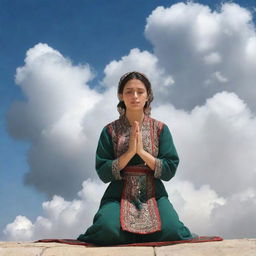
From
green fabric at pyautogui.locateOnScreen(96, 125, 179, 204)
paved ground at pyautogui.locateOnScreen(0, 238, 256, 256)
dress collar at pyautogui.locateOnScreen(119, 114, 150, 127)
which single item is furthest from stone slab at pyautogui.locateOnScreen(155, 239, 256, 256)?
dress collar at pyautogui.locateOnScreen(119, 114, 150, 127)

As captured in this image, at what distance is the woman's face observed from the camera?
4879mm

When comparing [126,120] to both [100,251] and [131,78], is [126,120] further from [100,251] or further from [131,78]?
[100,251]

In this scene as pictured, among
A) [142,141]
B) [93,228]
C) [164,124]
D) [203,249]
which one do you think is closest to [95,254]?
[93,228]

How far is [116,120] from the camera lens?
17.0 ft

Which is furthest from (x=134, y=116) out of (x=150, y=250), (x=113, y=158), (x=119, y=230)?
(x=150, y=250)

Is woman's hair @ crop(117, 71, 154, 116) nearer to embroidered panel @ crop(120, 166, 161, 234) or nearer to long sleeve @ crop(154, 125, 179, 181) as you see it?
long sleeve @ crop(154, 125, 179, 181)

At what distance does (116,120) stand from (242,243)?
1958 mm

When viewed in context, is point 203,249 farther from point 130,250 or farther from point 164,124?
point 164,124

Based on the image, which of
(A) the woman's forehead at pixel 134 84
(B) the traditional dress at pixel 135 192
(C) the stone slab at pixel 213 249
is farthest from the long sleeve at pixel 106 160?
(C) the stone slab at pixel 213 249

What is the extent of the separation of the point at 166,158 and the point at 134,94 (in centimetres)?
80

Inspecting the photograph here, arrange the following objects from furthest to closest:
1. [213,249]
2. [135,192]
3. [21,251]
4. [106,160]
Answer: [106,160] → [135,192] → [21,251] → [213,249]

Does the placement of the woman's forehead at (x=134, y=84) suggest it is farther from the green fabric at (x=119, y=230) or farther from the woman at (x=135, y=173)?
the green fabric at (x=119, y=230)

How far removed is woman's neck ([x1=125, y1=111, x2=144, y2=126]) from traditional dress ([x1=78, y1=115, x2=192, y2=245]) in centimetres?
4

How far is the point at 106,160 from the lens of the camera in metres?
4.89
